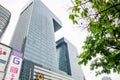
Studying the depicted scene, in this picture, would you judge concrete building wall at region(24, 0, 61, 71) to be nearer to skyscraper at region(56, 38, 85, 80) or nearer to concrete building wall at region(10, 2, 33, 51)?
concrete building wall at region(10, 2, 33, 51)

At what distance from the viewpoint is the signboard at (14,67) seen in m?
18.0

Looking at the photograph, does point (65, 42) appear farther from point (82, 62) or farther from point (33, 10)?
point (82, 62)

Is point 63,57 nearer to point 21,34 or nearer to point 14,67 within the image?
point 21,34

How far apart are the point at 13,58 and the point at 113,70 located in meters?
17.8

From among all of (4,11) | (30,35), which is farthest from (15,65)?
(4,11)

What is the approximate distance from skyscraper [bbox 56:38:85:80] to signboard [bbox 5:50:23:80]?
85.7m

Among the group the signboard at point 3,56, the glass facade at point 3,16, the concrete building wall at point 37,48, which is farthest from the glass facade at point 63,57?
the signboard at point 3,56

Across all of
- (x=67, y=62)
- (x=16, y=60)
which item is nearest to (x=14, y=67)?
(x=16, y=60)

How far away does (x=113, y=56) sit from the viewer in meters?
4.49

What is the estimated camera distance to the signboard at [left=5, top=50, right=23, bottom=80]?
1800 centimetres

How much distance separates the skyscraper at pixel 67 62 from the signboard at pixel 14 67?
85.7m

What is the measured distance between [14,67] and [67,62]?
310 feet

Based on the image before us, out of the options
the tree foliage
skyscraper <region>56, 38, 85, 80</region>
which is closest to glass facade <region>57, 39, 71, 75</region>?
skyscraper <region>56, 38, 85, 80</region>

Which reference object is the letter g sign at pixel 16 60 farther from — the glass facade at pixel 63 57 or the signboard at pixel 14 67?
the glass facade at pixel 63 57
